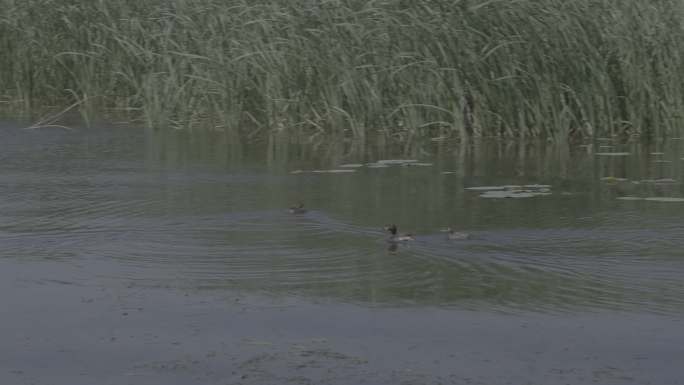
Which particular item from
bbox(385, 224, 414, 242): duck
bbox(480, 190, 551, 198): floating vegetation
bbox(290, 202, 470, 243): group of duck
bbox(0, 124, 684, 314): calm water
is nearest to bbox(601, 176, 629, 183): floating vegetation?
bbox(0, 124, 684, 314): calm water

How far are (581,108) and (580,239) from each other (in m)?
3.74

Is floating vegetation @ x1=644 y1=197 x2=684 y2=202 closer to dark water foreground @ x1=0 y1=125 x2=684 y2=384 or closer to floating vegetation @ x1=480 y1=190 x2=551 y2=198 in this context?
dark water foreground @ x1=0 y1=125 x2=684 y2=384

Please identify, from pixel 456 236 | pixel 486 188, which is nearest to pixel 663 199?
pixel 486 188

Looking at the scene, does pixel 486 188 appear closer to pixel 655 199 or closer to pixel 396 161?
pixel 655 199

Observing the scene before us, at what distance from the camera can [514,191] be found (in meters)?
7.42

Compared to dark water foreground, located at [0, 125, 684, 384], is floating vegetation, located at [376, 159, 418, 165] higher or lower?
higher

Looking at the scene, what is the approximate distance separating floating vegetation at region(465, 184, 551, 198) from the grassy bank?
1857 mm

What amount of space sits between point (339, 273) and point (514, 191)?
2308mm

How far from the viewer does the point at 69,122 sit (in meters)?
11.1

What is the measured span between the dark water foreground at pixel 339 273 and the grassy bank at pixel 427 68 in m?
1.00

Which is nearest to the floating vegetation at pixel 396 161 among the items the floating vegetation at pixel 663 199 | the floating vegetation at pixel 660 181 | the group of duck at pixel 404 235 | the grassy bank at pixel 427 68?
the grassy bank at pixel 427 68

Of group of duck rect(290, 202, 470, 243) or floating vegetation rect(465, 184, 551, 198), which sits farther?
floating vegetation rect(465, 184, 551, 198)

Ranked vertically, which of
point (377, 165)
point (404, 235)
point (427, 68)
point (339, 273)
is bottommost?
point (339, 273)

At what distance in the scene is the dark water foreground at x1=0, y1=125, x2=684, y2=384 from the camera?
13.7 ft
